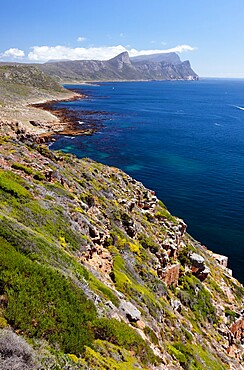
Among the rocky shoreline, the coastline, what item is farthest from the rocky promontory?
the coastline

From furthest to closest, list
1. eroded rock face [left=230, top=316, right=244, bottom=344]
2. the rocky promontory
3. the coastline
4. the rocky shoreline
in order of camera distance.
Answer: the coastline < the rocky shoreline < eroded rock face [left=230, top=316, right=244, bottom=344] < the rocky promontory

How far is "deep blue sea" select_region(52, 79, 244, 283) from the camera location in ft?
176

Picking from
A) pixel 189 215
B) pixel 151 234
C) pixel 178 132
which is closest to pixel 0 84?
pixel 178 132

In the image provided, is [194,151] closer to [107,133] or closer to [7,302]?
[107,133]

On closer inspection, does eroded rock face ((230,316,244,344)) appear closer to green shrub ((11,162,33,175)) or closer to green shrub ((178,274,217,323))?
green shrub ((178,274,217,323))

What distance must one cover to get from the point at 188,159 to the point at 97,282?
7533 cm

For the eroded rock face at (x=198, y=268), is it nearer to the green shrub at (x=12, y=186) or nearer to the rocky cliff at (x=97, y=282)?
the rocky cliff at (x=97, y=282)

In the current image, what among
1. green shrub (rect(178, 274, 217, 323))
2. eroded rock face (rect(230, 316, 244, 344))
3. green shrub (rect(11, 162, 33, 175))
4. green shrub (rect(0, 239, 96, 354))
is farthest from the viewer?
eroded rock face (rect(230, 316, 244, 344))

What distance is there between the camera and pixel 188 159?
88125 millimetres

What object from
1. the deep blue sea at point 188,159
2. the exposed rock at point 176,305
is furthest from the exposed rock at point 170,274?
the deep blue sea at point 188,159

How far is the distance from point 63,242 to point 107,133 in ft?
336

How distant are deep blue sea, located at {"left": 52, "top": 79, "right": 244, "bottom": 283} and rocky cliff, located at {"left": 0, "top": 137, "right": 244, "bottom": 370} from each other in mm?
15100

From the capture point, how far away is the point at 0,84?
166625 mm


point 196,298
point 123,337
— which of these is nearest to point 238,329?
point 196,298
